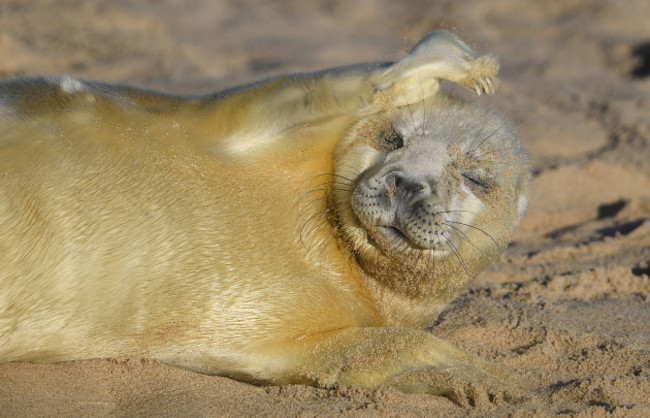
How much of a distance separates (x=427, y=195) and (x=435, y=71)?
506mm

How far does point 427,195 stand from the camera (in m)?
3.02

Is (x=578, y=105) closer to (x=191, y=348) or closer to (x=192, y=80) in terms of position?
(x=192, y=80)

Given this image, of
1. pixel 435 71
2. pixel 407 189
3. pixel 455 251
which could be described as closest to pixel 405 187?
pixel 407 189

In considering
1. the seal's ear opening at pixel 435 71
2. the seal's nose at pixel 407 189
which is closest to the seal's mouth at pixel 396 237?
the seal's nose at pixel 407 189

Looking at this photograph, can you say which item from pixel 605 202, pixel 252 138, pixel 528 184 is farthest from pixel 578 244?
pixel 252 138

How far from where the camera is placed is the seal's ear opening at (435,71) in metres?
3.19

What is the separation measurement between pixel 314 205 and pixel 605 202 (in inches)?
112

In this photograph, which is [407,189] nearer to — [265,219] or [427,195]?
[427,195]

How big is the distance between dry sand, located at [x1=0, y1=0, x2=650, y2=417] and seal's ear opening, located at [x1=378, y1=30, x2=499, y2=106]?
2.45 ft

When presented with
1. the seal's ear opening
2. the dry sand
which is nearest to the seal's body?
the seal's ear opening

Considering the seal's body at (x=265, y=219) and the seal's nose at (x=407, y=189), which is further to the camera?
the seal's nose at (x=407, y=189)

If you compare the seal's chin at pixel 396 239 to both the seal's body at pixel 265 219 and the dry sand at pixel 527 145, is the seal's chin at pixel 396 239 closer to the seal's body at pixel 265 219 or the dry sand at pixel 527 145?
the seal's body at pixel 265 219

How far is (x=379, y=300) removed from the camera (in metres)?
3.23

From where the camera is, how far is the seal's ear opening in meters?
3.19
